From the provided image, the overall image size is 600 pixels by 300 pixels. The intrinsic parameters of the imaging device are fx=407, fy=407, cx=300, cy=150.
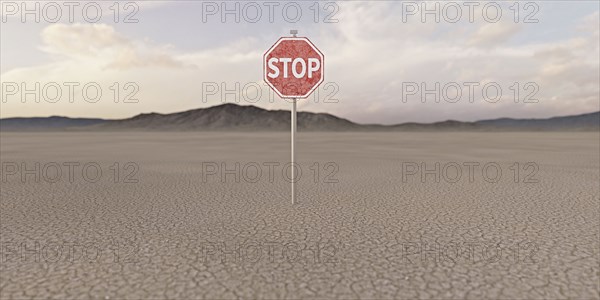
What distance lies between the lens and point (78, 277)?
12.5ft

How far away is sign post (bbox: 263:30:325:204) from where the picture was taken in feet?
20.9

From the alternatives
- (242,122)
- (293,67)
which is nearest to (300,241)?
(293,67)

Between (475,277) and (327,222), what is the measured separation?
2465 millimetres

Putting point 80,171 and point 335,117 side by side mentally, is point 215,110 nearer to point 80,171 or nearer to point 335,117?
point 335,117

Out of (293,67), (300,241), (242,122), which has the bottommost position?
(300,241)

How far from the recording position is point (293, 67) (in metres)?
6.51

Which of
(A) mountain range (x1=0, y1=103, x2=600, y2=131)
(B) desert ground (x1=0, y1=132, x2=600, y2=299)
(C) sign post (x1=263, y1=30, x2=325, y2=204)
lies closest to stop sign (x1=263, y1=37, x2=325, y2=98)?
(C) sign post (x1=263, y1=30, x2=325, y2=204)

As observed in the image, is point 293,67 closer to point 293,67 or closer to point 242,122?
point 293,67

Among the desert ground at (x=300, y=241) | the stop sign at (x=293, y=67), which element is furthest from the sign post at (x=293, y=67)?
the desert ground at (x=300, y=241)

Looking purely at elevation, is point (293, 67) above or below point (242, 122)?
below

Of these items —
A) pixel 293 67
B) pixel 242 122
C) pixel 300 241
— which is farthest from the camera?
pixel 242 122

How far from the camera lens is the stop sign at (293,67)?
6367 millimetres

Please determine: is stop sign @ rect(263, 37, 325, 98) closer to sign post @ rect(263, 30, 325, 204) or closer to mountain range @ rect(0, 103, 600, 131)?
sign post @ rect(263, 30, 325, 204)

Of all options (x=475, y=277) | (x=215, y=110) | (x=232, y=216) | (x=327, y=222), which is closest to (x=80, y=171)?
(x=232, y=216)
